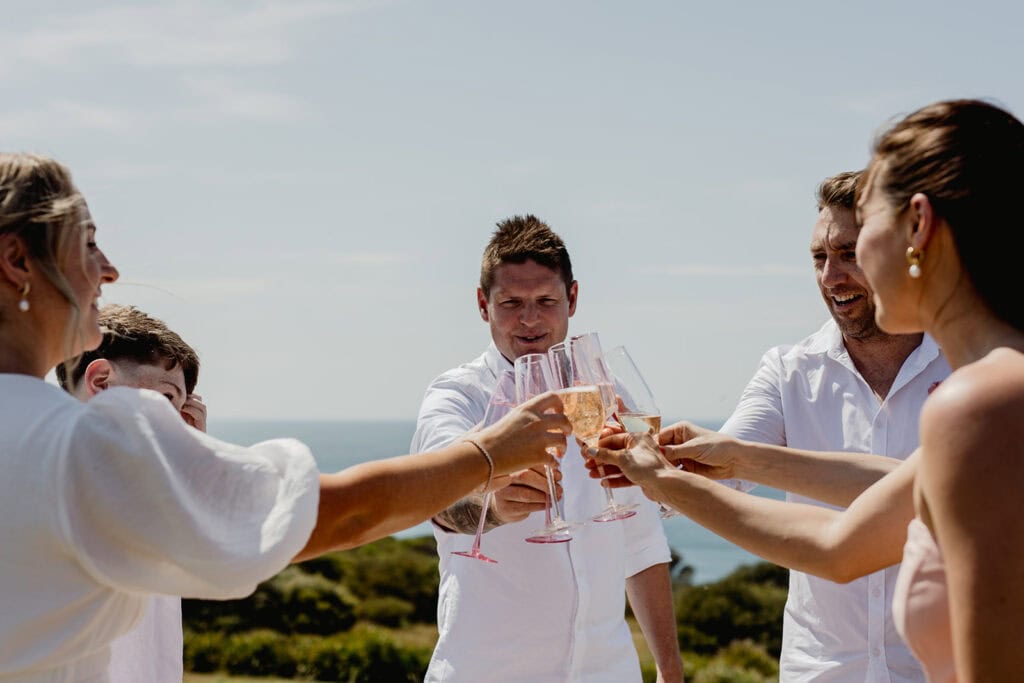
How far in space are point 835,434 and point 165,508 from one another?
3.44m

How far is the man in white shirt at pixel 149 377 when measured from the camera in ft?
12.7

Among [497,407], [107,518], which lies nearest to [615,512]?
[497,407]

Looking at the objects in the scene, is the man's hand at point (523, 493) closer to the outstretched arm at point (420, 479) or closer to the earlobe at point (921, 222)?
the outstretched arm at point (420, 479)

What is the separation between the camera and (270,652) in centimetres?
1791

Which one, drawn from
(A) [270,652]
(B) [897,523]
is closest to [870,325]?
(B) [897,523]

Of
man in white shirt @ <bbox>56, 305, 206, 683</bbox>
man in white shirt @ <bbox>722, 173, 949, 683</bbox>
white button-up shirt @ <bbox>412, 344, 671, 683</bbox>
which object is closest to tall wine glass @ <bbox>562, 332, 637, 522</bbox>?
white button-up shirt @ <bbox>412, 344, 671, 683</bbox>

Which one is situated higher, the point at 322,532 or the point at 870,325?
the point at 870,325

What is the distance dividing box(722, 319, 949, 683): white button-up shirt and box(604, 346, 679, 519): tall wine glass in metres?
1.12

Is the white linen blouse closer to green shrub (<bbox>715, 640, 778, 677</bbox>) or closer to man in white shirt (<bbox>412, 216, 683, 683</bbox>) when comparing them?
man in white shirt (<bbox>412, 216, 683, 683</bbox>)

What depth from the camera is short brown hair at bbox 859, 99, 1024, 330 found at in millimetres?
2543

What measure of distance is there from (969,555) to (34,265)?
2.10 m

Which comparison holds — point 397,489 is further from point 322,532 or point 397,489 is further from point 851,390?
point 851,390

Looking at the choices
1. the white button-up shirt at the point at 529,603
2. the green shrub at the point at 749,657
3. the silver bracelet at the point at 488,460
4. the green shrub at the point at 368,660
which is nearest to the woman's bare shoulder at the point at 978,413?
the silver bracelet at the point at 488,460

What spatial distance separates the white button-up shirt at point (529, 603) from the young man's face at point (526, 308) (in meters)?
0.48
